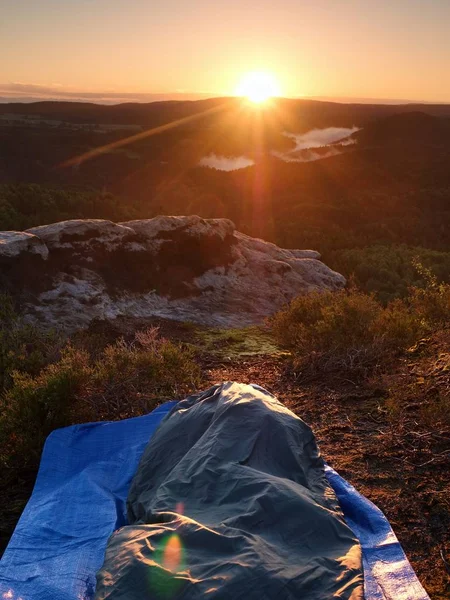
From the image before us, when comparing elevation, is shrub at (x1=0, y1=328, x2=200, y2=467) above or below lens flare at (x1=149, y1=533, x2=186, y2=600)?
below

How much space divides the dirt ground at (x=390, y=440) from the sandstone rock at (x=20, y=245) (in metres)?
3.44

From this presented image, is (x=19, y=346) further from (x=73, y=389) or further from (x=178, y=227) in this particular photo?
(x=178, y=227)

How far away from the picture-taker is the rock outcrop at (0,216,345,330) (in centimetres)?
802

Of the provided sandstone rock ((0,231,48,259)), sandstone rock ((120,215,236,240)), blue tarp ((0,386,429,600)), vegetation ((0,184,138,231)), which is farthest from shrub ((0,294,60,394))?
vegetation ((0,184,138,231))

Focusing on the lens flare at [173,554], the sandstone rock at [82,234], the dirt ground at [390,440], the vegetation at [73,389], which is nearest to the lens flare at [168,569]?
the lens flare at [173,554]

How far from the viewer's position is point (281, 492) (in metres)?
2.51

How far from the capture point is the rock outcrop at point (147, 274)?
802cm

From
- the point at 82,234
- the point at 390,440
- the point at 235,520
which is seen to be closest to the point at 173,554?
the point at 235,520

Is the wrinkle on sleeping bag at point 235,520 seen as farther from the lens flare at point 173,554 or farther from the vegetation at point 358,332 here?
the vegetation at point 358,332

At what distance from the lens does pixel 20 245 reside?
8172mm

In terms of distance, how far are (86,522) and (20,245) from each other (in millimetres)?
5990

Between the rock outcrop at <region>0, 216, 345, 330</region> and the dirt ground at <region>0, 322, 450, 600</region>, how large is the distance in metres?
2.38

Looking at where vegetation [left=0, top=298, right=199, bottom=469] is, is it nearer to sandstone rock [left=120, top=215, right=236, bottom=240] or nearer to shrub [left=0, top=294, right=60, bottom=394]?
shrub [left=0, top=294, right=60, bottom=394]

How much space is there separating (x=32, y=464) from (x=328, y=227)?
26013 millimetres
